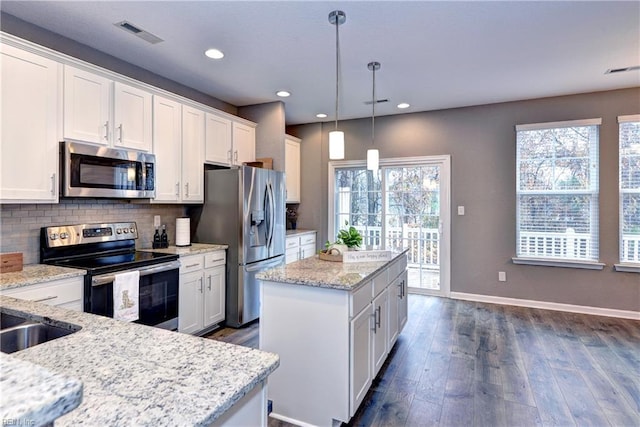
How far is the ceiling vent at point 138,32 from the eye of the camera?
256 cm

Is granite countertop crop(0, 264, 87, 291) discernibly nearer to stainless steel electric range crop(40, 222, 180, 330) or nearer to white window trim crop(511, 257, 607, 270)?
stainless steel electric range crop(40, 222, 180, 330)

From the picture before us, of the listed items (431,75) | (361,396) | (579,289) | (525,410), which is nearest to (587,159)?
(579,289)

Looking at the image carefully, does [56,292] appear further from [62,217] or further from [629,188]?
[629,188]

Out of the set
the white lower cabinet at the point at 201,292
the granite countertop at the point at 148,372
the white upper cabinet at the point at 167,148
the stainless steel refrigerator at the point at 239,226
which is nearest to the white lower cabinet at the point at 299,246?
the stainless steel refrigerator at the point at 239,226

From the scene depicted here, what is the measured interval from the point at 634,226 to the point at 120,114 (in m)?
5.41

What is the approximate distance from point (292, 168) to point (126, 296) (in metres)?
3.35

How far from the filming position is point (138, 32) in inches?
105

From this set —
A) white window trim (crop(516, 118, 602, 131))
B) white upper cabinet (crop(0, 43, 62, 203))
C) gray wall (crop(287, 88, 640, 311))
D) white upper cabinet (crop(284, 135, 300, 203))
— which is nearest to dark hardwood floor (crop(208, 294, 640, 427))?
gray wall (crop(287, 88, 640, 311))

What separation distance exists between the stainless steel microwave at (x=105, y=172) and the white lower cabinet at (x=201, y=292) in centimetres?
76

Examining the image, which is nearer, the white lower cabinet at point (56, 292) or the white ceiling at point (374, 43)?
the white lower cabinet at point (56, 292)

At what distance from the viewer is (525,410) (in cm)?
219

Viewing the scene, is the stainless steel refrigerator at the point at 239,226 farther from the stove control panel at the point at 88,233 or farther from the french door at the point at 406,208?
the french door at the point at 406,208

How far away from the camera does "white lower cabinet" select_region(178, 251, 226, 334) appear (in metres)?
3.14

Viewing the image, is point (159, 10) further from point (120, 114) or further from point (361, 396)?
point (361, 396)
